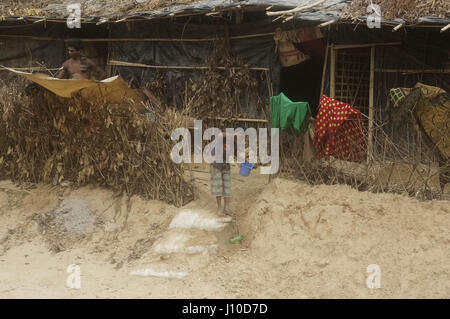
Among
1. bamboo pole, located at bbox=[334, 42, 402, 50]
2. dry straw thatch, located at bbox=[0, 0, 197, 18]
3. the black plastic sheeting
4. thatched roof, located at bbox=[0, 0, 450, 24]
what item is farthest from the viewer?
dry straw thatch, located at bbox=[0, 0, 197, 18]

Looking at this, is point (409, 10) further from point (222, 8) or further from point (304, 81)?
point (304, 81)

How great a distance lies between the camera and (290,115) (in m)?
6.72

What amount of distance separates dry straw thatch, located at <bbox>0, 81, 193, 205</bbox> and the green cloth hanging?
1.22 meters

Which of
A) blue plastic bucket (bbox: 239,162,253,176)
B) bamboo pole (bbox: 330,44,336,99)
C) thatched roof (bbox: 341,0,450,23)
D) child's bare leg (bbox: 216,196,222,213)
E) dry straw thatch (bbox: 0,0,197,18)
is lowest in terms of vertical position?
child's bare leg (bbox: 216,196,222,213)

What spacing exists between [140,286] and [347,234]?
216cm

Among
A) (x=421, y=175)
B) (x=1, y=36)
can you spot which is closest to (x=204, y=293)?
(x=421, y=175)

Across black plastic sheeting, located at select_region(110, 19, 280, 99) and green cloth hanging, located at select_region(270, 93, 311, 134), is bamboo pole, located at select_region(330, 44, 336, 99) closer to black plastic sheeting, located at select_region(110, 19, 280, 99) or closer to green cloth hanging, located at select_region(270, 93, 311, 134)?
black plastic sheeting, located at select_region(110, 19, 280, 99)

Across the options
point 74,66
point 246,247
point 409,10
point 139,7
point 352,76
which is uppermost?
point 139,7

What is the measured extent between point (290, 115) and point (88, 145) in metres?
2.74

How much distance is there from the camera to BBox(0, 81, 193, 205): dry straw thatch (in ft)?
23.0

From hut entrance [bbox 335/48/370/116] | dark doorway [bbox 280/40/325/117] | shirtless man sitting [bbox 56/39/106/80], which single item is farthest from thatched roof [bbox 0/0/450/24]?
shirtless man sitting [bbox 56/39/106/80]

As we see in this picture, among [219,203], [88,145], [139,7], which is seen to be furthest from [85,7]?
[219,203]

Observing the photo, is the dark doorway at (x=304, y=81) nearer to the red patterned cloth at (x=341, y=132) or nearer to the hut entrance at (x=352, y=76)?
the hut entrance at (x=352, y=76)

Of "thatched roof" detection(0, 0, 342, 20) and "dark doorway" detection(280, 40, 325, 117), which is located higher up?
"thatched roof" detection(0, 0, 342, 20)
